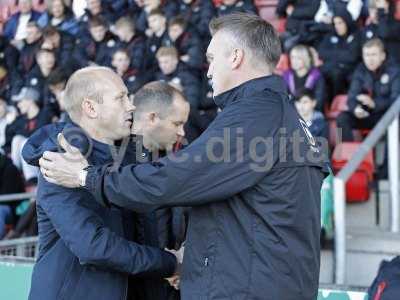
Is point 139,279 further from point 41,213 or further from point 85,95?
point 85,95

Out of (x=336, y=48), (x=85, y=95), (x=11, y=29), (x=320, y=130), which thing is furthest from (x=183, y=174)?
(x=11, y=29)

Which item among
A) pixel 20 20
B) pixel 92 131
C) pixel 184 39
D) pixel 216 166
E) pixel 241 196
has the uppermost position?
pixel 20 20

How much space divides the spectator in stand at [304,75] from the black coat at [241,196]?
5.56 metres

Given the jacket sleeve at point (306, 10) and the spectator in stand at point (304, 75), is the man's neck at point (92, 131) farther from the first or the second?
the jacket sleeve at point (306, 10)

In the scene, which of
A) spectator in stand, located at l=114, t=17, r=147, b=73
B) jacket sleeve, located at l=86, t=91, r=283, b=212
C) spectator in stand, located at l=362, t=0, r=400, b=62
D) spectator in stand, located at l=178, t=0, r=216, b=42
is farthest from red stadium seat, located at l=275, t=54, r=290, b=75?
jacket sleeve, located at l=86, t=91, r=283, b=212

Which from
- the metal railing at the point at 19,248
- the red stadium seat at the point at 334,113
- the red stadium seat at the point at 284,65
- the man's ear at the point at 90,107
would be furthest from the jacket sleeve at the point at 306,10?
the man's ear at the point at 90,107

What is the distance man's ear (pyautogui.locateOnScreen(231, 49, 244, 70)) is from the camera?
2789mm

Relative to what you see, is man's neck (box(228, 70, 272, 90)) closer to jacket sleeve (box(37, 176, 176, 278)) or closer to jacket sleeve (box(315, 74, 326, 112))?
jacket sleeve (box(37, 176, 176, 278))

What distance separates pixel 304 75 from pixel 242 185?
5.99 m

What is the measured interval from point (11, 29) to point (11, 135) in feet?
12.1

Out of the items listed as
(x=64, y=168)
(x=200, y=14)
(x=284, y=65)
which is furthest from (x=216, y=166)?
(x=200, y=14)

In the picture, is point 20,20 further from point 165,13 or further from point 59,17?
point 165,13

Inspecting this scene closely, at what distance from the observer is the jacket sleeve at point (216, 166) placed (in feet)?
8.77

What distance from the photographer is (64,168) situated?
2.89 m
